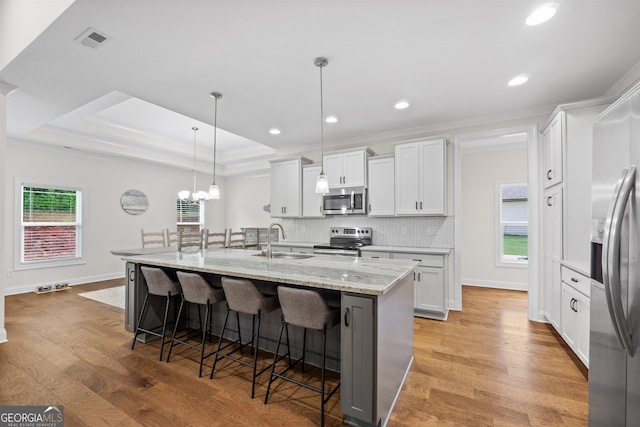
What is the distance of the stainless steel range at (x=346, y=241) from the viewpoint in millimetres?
4357

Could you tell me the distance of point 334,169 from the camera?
4.75 m

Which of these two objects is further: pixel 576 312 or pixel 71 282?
pixel 71 282

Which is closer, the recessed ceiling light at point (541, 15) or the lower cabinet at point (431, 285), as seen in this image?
the recessed ceiling light at point (541, 15)

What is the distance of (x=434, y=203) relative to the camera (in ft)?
13.1

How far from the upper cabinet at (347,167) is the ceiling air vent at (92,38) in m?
3.03

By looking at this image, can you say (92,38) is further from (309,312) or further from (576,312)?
(576,312)

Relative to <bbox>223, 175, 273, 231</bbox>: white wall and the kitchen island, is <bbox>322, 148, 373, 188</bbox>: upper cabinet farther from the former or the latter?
<bbox>223, 175, 273, 231</bbox>: white wall

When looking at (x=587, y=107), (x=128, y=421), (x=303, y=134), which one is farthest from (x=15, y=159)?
Answer: (x=587, y=107)

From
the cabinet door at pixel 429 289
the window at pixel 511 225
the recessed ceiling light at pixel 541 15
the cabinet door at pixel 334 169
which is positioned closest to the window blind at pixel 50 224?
the cabinet door at pixel 334 169

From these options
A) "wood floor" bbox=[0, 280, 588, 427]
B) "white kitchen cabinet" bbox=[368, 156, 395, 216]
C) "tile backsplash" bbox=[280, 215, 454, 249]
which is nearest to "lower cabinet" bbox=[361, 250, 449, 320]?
"wood floor" bbox=[0, 280, 588, 427]

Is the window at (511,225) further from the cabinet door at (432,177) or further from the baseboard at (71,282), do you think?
the baseboard at (71,282)

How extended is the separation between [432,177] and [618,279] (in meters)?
2.92

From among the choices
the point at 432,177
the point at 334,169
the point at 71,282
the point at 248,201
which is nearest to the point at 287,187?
the point at 334,169

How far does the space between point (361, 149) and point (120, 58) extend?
10.5ft
